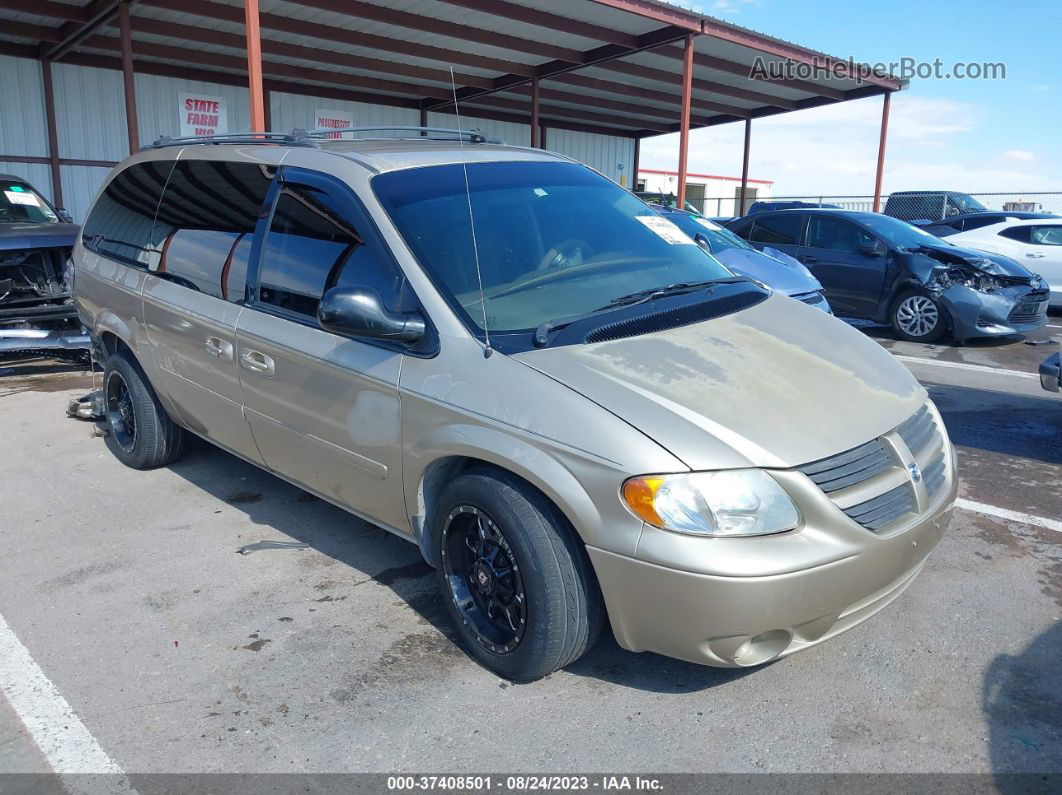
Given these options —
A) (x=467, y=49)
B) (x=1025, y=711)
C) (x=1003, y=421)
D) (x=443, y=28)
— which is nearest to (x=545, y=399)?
(x=1025, y=711)

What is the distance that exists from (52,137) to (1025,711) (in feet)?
55.6

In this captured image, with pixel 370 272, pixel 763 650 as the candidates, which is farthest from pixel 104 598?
pixel 763 650

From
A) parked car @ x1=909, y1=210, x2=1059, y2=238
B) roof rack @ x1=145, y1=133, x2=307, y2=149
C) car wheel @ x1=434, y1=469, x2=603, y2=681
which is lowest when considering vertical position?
car wheel @ x1=434, y1=469, x2=603, y2=681

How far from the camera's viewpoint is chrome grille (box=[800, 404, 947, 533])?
2.52 meters

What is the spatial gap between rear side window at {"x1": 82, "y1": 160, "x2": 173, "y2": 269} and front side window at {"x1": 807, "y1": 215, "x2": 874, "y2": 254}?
8.08 m

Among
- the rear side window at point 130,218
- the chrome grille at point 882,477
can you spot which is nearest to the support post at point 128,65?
the rear side window at point 130,218

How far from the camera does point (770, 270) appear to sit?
24.6 ft

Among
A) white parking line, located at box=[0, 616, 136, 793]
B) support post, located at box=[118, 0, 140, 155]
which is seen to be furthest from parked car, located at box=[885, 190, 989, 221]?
white parking line, located at box=[0, 616, 136, 793]

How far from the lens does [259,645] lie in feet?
10.4

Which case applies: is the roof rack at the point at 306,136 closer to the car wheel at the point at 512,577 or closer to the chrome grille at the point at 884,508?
the car wheel at the point at 512,577

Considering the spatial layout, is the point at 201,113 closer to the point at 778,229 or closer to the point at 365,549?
the point at 778,229

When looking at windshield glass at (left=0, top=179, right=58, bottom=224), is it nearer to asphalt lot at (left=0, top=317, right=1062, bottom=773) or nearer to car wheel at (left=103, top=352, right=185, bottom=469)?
car wheel at (left=103, top=352, right=185, bottom=469)

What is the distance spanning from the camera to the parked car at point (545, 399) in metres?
2.44

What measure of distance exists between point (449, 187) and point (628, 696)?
2128mm
